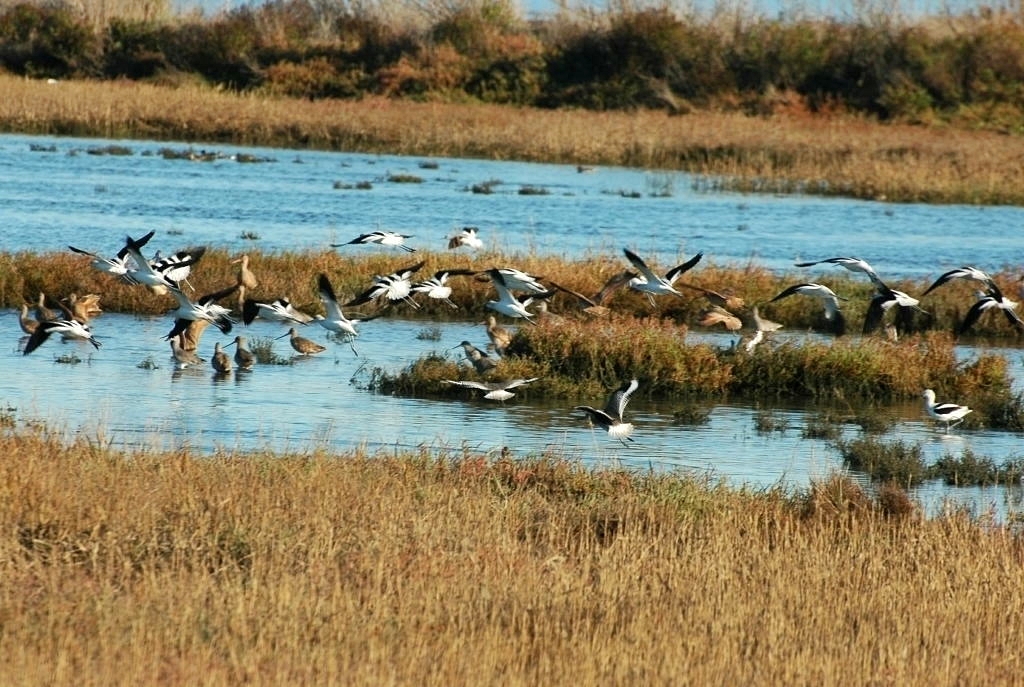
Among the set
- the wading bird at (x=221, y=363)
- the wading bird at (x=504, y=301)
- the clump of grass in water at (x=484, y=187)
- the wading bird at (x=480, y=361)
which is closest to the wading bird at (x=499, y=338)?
the wading bird at (x=504, y=301)

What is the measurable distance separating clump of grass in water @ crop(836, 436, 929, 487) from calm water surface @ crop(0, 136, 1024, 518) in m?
0.25

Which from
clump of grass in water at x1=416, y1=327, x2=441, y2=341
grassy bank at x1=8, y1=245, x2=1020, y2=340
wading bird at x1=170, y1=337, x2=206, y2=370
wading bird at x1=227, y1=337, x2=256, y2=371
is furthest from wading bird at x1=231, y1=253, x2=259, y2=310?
clump of grass in water at x1=416, y1=327, x2=441, y2=341

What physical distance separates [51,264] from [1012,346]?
12.0 metres

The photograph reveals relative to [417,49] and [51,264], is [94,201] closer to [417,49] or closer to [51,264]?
[51,264]

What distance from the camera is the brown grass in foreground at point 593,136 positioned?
141 feet

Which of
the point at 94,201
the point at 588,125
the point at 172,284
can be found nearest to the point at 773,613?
the point at 172,284

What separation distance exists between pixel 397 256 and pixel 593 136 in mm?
24042

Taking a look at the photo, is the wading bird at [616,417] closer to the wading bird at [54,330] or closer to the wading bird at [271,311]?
the wading bird at [271,311]

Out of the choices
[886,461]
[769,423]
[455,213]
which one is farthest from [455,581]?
[455,213]

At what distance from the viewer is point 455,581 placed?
8500mm

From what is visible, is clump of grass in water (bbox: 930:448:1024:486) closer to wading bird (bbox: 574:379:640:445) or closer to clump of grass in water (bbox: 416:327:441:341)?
wading bird (bbox: 574:379:640:445)

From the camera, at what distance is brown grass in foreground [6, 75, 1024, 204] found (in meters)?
42.8

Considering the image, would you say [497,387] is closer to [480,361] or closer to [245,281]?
[480,361]

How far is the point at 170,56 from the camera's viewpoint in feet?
209
